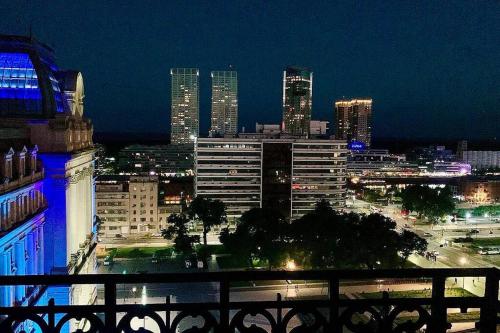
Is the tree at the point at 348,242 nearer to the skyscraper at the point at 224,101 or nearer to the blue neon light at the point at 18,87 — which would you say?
the blue neon light at the point at 18,87

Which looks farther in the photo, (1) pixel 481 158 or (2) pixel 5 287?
(1) pixel 481 158

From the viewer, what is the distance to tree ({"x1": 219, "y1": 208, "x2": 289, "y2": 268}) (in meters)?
37.2

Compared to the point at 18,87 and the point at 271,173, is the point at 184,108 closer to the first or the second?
the point at 271,173

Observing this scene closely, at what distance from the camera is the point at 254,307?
3.18m

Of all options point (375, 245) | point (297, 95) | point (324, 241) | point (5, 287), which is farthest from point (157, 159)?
point (5, 287)


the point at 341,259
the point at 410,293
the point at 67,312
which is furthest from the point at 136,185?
the point at 67,312

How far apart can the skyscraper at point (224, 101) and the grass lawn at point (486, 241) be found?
109287 mm

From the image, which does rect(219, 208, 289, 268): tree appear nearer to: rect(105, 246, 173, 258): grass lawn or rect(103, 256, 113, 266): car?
rect(105, 246, 173, 258): grass lawn

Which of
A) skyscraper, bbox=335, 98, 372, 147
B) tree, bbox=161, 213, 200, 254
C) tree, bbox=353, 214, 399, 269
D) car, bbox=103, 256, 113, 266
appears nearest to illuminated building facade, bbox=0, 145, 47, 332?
car, bbox=103, 256, 113, 266

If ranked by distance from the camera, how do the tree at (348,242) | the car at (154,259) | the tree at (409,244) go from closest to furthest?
1. the tree at (348,242)
2. the tree at (409,244)
3. the car at (154,259)

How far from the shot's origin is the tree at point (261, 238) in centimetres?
3716

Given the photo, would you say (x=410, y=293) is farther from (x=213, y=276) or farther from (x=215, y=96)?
(x=215, y=96)

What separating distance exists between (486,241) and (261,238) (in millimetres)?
27559

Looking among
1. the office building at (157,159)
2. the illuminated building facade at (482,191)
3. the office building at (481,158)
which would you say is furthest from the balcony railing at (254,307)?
the office building at (481,158)
